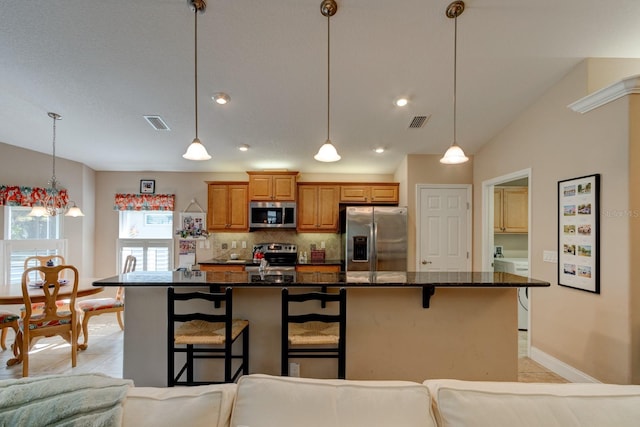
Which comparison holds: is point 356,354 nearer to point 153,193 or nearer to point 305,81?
point 305,81

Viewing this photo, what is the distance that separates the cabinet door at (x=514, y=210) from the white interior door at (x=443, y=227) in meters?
0.64

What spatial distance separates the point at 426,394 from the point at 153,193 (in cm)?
533

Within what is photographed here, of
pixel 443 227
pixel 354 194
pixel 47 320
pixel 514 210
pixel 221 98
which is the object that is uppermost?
pixel 221 98

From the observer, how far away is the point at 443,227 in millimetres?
4391

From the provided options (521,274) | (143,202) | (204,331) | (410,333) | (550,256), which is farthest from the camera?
(143,202)

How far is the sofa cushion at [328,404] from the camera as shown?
992 mm

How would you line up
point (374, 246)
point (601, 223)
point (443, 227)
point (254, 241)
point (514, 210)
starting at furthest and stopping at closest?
point (254, 241) < point (514, 210) < point (443, 227) < point (374, 246) < point (601, 223)

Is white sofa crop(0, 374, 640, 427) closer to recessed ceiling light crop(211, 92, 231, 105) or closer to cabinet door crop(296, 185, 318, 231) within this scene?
recessed ceiling light crop(211, 92, 231, 105)

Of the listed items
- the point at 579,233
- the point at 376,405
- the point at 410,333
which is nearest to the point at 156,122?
the point at 410,333

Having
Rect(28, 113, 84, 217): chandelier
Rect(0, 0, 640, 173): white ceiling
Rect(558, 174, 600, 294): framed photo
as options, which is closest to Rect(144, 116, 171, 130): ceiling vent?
Rect(0, 0, 640, 173): white ceiling

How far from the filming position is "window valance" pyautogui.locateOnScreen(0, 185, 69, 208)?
12.8 feet

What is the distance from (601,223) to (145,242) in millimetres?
6066

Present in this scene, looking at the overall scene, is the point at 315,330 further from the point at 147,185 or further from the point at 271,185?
the point at 147,185

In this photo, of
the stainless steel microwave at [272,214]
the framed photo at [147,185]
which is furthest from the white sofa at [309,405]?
the framed photo at [147,185]
